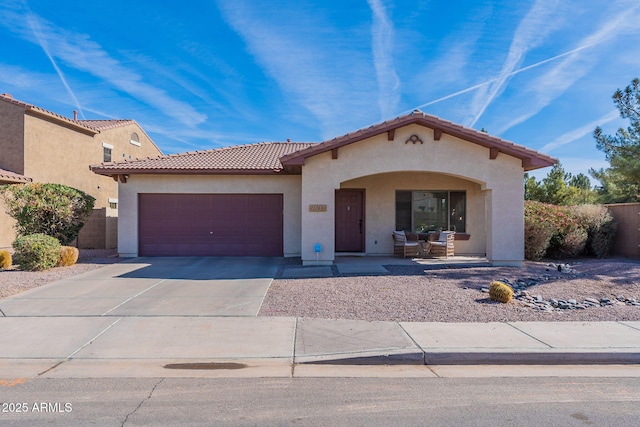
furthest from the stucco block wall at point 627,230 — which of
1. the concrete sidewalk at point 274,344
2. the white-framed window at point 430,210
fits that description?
the concrete sidewalk at point 274,344

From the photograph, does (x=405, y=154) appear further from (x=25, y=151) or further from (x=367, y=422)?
(x=25, y=151)

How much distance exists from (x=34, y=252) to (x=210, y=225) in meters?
5.14

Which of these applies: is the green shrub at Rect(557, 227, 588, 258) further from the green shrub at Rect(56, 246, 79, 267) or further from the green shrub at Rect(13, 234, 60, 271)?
the green shrub at Rect(13, 234, 60, 271)

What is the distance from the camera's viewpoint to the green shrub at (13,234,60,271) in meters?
11.2

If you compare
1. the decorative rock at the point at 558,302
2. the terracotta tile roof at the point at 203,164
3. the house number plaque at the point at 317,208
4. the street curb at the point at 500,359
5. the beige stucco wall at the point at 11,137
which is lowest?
the street curb at the point at 500,359

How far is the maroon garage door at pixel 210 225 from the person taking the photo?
14.5 meters

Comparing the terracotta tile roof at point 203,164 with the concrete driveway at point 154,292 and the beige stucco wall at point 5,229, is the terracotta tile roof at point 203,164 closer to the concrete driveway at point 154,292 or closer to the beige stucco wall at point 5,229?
the concrete driveway at point 154,292

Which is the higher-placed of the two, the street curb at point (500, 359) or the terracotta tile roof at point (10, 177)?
the terracotta tile roof at point (10, 177)

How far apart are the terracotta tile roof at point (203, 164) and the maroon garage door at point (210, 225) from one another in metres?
1.01

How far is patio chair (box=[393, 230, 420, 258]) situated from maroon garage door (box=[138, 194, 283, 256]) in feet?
13.3

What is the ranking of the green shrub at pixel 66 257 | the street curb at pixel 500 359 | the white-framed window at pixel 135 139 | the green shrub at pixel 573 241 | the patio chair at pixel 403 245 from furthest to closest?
the white-framed window at pixel 135 139 → the green shrub at pixel 573 241 → the patio chair at pixel 403 245 → the green shrub at pixel 66 257 → the street curb at pixel 500 359

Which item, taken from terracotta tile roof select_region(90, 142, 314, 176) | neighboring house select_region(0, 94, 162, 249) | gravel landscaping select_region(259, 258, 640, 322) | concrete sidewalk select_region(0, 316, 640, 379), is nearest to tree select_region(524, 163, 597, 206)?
gravel landscaping select_region(259, 258, 640, 322)

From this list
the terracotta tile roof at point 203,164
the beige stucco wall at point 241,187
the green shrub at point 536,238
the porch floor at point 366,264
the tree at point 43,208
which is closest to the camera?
the porch floor at point 366,264

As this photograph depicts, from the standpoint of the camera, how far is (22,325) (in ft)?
22.0
